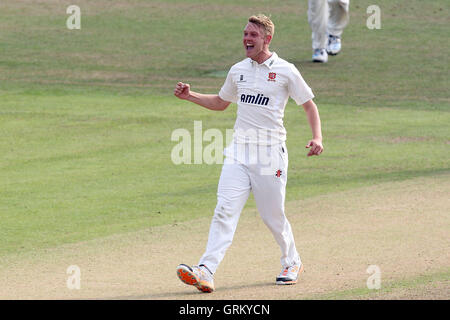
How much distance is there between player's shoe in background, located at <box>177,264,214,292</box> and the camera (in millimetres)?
8578

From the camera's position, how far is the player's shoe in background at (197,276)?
858 cm

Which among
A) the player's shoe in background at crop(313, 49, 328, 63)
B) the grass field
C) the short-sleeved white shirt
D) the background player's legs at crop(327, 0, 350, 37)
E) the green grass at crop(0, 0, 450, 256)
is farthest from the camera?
the player's shoe in background at crop(313, 49, 328, 63)

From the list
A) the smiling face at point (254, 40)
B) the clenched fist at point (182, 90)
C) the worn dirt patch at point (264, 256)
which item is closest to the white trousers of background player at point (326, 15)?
the worn dirt patch at point (264, 256)

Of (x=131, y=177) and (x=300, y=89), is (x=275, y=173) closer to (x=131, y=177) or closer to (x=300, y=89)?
(x=300, y=89)

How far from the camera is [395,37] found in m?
30.0

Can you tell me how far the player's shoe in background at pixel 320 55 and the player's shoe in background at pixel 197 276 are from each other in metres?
18.7

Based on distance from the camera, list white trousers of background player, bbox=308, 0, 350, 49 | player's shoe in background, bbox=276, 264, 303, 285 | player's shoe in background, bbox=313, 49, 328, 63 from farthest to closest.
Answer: player's shoe in background, bbox=313, 49, 328, 63 < white trousers of background player, bbox=308, 0, 350, 49 < player's shoe in background, bbox=276, 264, 303, 285

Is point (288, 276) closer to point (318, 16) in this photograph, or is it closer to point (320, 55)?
point (318, 16)

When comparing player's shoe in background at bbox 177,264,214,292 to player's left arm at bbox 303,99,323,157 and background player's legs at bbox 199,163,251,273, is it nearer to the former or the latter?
background player's legs at bbox 199,163,251,273

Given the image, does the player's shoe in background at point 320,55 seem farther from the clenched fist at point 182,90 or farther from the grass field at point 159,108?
the clenched fist at point 182,90

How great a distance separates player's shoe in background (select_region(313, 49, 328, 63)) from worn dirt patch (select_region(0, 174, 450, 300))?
45.6 feet

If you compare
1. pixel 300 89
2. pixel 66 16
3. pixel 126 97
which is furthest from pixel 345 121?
pixel 66 16

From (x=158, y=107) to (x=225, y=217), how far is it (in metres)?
12.6

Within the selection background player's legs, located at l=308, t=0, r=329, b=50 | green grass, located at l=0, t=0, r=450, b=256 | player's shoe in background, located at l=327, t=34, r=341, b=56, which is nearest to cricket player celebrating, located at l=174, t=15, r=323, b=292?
green grass, located at l=0, t=0, r=450, b=256
